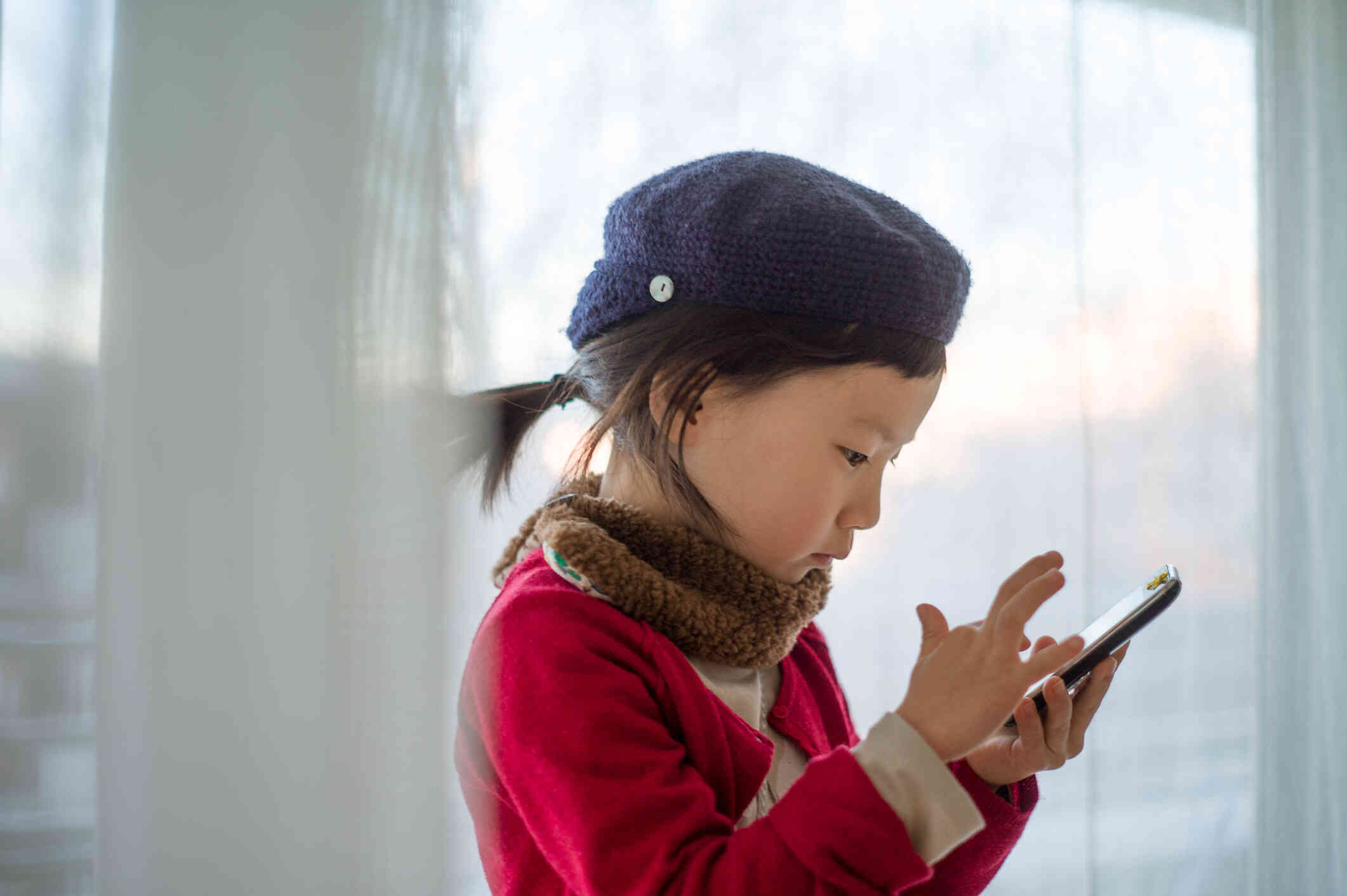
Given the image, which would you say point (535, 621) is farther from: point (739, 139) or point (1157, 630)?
point (1157, 630)

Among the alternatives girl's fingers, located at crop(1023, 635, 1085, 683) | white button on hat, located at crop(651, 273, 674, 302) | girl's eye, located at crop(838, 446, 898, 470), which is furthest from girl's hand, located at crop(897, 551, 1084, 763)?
white button on hat, located at crop(651, 273, 674, 302)

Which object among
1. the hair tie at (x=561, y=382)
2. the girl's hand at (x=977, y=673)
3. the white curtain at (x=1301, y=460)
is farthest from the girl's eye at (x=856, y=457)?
the white curtain at (x=1301, y=460)

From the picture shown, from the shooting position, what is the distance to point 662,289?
57 cm

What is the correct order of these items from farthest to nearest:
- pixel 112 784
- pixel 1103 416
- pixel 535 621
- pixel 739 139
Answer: pixel 1103 416 < pixel 739 139 < pixel 535 621 < pixel 112 784

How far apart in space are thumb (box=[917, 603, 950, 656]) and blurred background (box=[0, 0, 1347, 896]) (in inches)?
10.4

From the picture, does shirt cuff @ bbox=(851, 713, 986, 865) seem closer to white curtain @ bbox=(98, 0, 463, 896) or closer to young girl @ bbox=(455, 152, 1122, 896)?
young girl @ bbox=(455, 152, 1122, 896)

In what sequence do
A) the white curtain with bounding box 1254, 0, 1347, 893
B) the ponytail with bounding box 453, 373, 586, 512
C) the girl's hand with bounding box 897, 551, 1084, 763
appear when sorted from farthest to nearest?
the white curtain with bounding box 1254, 0, 1347, 893 → the ponytail with bounding box 453, 373, 586, 512 → the girl's hand with bounding box 897, 551, 1084, 763

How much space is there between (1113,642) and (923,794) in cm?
25

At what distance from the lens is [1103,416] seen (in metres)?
1.17

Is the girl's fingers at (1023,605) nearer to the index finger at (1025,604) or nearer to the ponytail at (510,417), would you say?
the index finger at (1025,604)

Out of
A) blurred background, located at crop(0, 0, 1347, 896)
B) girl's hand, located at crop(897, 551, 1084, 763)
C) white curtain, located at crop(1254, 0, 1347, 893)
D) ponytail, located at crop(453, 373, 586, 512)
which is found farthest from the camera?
white curtain, located at crop(1254, 0, 1347, 893)

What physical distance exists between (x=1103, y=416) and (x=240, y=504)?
3.52 ft

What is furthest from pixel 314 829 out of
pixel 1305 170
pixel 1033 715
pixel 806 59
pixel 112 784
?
pixel 1305 170

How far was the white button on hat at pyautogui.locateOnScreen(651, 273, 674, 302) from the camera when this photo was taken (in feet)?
1.86
